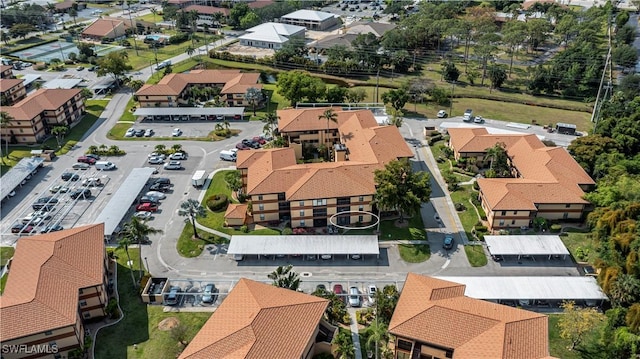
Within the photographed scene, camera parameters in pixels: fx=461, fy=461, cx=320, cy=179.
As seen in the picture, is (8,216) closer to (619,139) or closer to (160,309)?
(160,309)

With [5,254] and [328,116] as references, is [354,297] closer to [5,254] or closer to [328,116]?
[328,116]

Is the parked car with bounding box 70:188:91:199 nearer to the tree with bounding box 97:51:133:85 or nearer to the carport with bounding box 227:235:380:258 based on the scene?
the carport with bounding box 227:235:380:258

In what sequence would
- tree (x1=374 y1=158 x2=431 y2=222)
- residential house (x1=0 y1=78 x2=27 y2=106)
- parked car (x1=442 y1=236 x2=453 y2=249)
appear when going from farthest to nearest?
1. residential house (x1=0 y1=78 x2=27 y2=106)
2. tree (x1=374 y1=158 x2=431 y2=222)
3. parked car (x1=442 y1=236 x2=453 y2=249)

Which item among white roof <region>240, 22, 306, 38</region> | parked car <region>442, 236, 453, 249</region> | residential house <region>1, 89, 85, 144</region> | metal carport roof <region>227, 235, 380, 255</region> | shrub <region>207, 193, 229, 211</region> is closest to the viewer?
metal carport roof <region>227, 235, 380, 255</region>

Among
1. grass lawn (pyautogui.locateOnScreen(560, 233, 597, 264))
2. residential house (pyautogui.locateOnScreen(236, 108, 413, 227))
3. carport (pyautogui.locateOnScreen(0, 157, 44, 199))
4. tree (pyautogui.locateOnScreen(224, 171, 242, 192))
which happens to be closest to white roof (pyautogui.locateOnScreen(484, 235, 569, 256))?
grass lawn (pyautogui.locateOnScreen(560, 233, 597, 264))

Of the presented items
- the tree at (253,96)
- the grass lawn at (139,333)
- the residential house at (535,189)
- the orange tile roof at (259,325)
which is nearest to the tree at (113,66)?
the tree at (253,96)

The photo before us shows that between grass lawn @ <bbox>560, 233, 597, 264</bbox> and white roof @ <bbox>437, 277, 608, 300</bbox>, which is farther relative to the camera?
grass lawn @ <bbox>560, 233, 597, 264</bbox>
